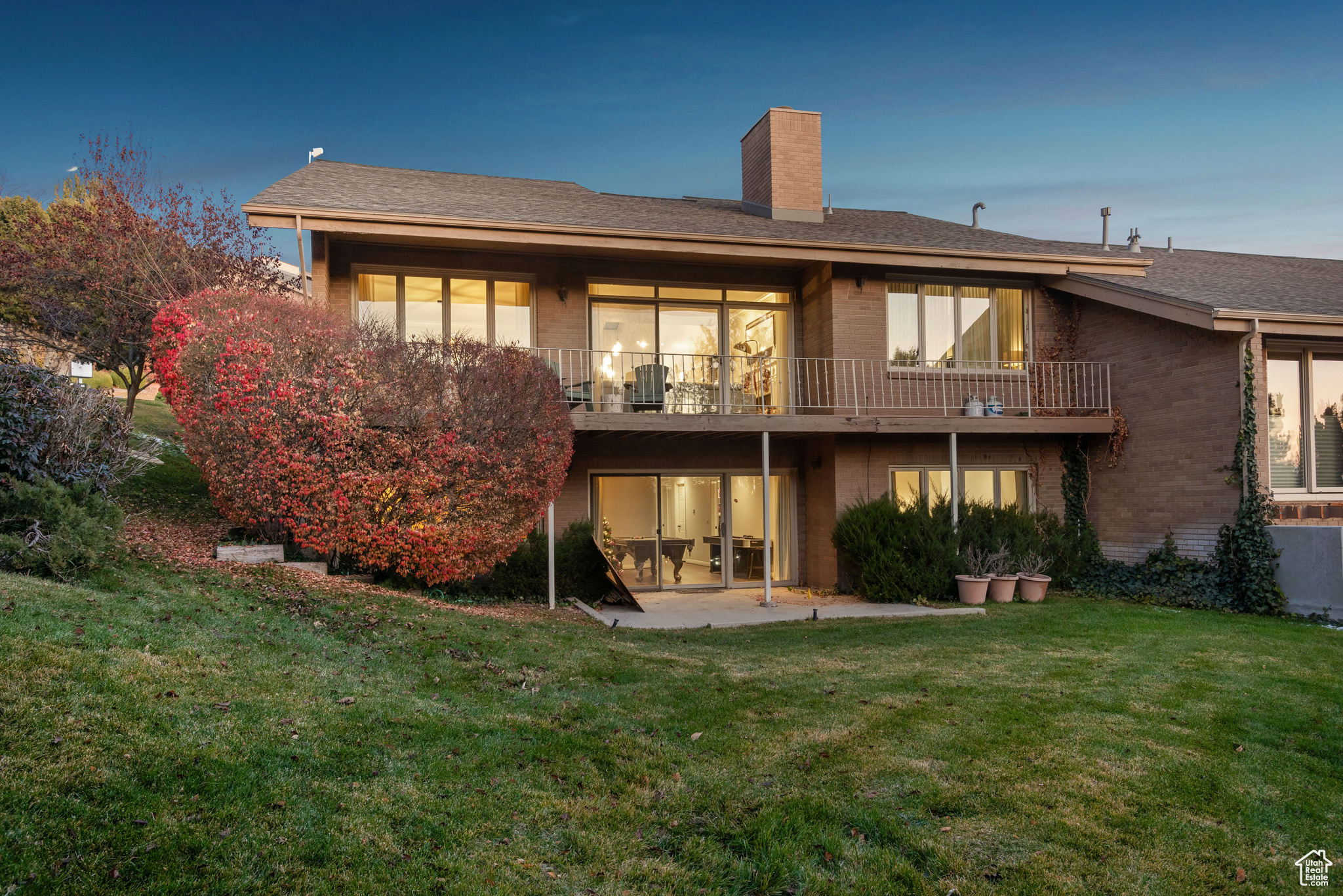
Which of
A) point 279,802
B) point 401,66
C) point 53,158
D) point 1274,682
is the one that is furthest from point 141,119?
point 1274,682

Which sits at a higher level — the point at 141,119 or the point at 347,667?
the point at 141,119

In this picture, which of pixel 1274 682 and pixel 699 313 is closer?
pixel 1274 682

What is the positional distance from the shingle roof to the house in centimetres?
10

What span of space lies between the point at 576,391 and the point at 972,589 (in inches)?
256

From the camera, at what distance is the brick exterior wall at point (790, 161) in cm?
1471

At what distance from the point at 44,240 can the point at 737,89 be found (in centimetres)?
2101

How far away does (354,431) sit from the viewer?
862 centimetres

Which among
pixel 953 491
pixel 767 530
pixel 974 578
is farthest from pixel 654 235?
pixel 974 578

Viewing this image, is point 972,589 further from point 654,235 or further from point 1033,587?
point 654,235

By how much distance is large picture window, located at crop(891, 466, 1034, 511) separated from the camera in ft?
44.5

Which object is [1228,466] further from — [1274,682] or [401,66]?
[401,66]

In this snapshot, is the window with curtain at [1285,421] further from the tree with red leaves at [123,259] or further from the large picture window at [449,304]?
the tree with red leaves at [123,259]

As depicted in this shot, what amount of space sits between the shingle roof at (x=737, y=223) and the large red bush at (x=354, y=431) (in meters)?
2.94

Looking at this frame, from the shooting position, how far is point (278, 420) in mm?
8422
